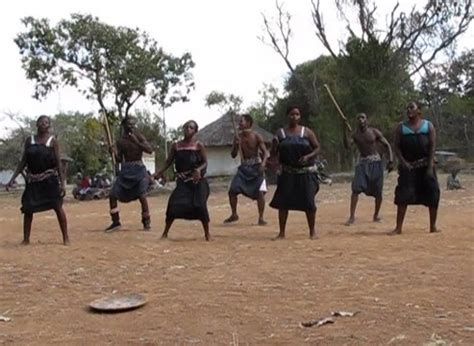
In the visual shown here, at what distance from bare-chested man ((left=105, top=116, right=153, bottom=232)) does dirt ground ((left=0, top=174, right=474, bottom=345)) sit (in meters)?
0.63

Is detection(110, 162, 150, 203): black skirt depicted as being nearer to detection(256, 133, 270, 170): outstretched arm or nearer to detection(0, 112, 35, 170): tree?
detection(256, 133, 270, 170): outstretched arm

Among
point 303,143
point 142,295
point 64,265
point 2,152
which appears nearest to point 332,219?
point 303,143

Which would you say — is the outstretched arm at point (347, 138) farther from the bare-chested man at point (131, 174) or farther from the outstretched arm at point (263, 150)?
the bare-chested man at point (131, 174)

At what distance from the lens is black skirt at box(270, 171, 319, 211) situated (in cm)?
903

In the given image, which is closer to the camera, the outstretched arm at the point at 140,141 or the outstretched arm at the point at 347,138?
the outstretched arm at the point at 140,141

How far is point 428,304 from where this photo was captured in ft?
17.0

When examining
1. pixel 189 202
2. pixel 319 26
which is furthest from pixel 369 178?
pixel 319 26

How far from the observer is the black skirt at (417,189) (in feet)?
30.5

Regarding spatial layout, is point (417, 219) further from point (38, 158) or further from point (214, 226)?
point (38, 158)

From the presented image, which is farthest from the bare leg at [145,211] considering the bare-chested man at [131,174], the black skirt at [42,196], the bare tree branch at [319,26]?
the bare tree branch at [319,26]

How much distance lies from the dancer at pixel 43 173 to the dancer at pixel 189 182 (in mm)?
1355

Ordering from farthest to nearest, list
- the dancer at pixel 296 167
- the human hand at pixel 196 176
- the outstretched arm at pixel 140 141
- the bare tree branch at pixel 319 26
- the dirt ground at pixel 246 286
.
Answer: the bare tree branch at pixel 319 26
the outstretched arm at pixel 140 141
the human hand at pixel 196 176
the dancer at pixel 296 167
the dirt ground at pixel 246 286

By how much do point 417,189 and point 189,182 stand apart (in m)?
2.89

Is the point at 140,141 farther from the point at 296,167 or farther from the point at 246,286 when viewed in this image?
the point at 246,286
